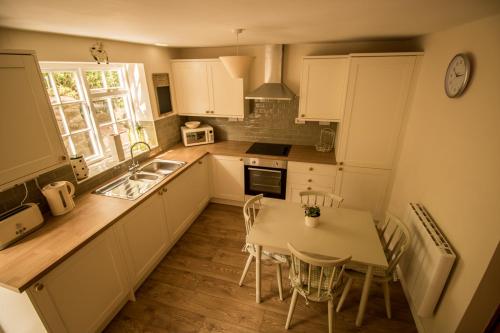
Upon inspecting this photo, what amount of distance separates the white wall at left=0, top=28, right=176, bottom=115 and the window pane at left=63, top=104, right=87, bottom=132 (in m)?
0.49

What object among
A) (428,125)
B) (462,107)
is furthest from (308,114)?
(462,107)

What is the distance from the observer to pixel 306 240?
1.81 m

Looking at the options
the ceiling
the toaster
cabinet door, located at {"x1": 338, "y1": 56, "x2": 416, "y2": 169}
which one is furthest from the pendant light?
the toaster

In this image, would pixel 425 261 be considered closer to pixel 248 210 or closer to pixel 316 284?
pixel 316 284

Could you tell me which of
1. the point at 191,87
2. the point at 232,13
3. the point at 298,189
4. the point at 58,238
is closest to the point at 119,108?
the point at 191,87

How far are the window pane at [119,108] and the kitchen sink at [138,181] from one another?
0.69 metres

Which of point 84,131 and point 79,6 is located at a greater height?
point 79,6

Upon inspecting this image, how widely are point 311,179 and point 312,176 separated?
0.14ft

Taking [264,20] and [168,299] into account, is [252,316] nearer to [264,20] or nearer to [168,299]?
[168,299]

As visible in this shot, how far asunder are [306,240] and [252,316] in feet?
2.82

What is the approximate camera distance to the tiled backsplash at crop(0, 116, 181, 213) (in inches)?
66.4

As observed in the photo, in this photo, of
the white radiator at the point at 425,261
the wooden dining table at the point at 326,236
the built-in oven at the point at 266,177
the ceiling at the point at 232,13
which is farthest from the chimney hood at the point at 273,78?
the white radiator at the point at 425,261

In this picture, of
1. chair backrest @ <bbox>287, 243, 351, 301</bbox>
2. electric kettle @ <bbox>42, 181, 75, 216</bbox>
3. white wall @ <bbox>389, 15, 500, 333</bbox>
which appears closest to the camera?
white wall @ <bbox>389, 15, 500, 333</bbox>

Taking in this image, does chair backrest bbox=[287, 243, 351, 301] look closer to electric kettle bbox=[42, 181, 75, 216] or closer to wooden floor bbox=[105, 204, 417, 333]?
wooden floor bbox=[105, 204, 417, 333]
